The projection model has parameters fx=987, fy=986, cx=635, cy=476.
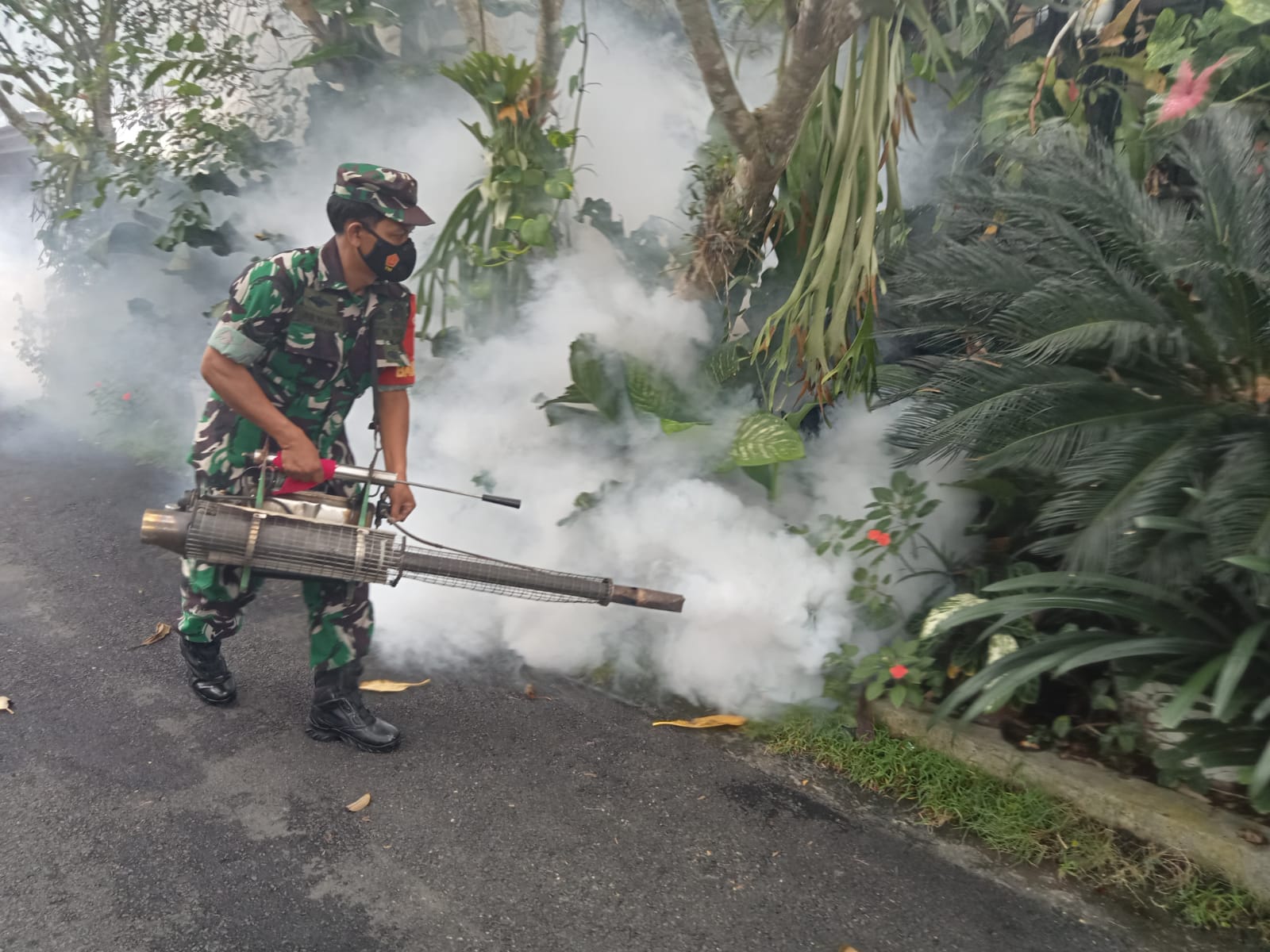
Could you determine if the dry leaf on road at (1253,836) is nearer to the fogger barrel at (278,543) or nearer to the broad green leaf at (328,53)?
the fogger barrel at (278,543)

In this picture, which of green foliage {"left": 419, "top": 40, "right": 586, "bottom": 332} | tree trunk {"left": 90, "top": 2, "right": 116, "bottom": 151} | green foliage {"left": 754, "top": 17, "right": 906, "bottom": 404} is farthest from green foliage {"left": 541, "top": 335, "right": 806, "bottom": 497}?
tree trunk {"left": 90, "top": 2, "right": 116, "bottom": 151}

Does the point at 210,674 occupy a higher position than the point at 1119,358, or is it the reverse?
the point at 1119,358

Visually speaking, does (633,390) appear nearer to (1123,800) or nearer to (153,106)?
(1123,800)

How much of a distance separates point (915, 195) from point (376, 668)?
3.00m

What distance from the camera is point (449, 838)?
107 inches

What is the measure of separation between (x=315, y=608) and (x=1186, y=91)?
10.9 ft

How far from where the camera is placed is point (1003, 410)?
304 cm

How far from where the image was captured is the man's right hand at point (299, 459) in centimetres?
290

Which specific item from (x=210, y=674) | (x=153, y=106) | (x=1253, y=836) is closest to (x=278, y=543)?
(x=210, y=674)

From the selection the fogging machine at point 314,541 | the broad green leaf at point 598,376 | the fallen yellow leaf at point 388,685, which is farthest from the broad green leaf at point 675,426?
the fallen yellow leaf at point 388,685

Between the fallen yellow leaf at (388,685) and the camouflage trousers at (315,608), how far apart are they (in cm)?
39

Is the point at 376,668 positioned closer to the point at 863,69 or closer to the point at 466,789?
the point at 466,789

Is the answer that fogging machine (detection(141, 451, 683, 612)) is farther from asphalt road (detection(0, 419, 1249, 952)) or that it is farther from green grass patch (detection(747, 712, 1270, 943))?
green grass patch (detection(747, 712, 1270, 943))

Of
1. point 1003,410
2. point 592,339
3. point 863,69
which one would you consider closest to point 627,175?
point 592,339
